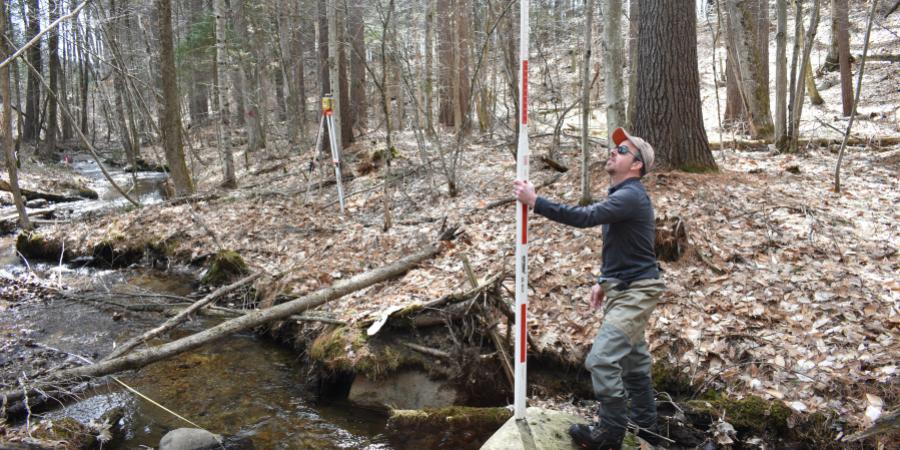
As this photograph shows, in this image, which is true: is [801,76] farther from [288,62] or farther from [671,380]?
[288,62]

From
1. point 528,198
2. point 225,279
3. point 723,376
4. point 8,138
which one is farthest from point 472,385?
point 8,138

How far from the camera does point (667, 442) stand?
14.1 feet

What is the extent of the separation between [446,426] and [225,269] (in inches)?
205

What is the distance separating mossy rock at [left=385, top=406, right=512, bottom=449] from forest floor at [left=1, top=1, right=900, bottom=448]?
0.58 m

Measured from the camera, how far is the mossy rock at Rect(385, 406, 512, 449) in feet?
16.0

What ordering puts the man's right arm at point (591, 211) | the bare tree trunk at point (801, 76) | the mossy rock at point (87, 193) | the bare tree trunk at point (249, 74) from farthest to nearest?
the bare tree trunk at point (249, 74) → the mossy rock at point (87, 193) → the bare tree trunk at point (801, 76) → the man's right arm at point (591, 211)

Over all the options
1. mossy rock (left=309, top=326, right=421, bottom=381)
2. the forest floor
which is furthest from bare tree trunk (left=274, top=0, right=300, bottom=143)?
mossy rock (left=309, top=326, right=421, bottom=381)

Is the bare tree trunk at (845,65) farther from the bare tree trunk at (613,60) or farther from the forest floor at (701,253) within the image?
the bare tree trunk at (613,60)

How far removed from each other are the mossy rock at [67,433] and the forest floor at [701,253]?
8.24 ft

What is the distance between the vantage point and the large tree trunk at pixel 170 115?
13.5 m

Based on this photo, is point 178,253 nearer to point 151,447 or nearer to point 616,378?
point 151,447

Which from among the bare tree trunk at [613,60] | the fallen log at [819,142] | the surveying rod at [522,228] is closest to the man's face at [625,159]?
the surveying rod at [522,228]

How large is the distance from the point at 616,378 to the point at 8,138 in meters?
12.5

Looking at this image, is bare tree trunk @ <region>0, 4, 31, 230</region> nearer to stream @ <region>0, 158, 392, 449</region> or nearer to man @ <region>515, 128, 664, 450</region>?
stream @ <region>0, 158, 392, 449</region>
